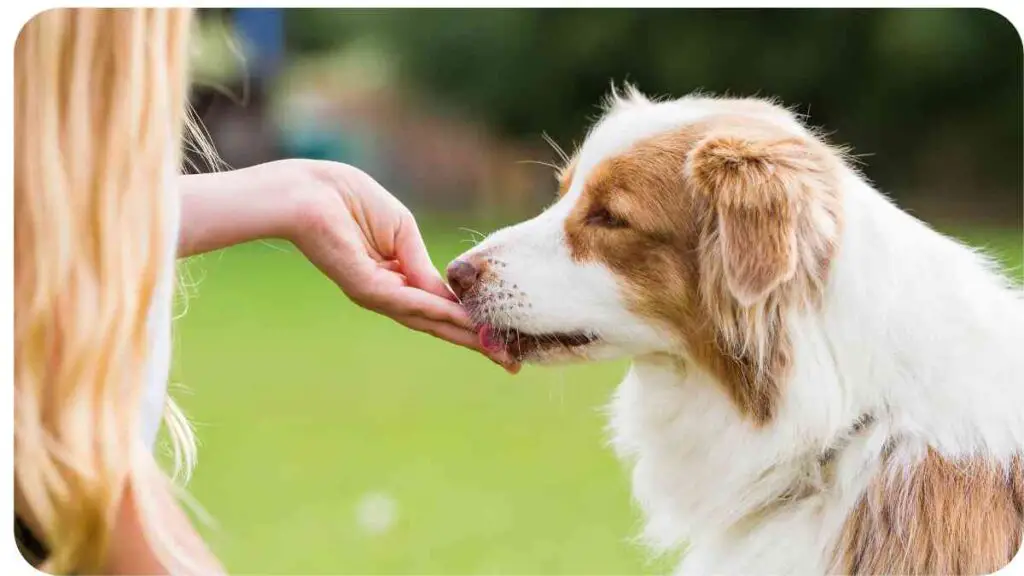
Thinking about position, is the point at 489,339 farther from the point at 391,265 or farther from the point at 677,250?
the point at 677,250

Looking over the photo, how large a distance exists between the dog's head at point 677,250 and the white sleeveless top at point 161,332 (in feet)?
2.36

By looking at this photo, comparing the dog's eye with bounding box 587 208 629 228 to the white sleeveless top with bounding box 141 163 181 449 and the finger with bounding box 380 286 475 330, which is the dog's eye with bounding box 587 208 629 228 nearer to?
the finger with bounding box 380 286 475 330

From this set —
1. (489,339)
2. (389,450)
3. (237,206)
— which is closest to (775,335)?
(489,339)

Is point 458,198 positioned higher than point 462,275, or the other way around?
point 462,275

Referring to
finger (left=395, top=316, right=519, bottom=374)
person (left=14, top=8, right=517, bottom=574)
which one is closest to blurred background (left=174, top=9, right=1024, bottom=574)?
finger (left=395, top=316, right=519, bottom=374)

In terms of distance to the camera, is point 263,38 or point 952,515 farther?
point 263,38

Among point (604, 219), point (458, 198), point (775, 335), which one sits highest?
point (604, 219)

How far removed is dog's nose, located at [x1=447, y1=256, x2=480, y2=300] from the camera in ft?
8.76

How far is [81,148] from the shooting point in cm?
198

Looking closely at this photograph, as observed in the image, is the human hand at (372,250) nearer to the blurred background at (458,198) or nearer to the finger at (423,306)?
the finger at (423,306)

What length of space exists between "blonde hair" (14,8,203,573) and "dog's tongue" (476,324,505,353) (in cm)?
83

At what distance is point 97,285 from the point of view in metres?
1.98

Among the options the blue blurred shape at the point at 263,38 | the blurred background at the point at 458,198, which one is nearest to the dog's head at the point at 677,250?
the blurred background at the point at 458,198

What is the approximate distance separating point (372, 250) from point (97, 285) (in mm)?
869
